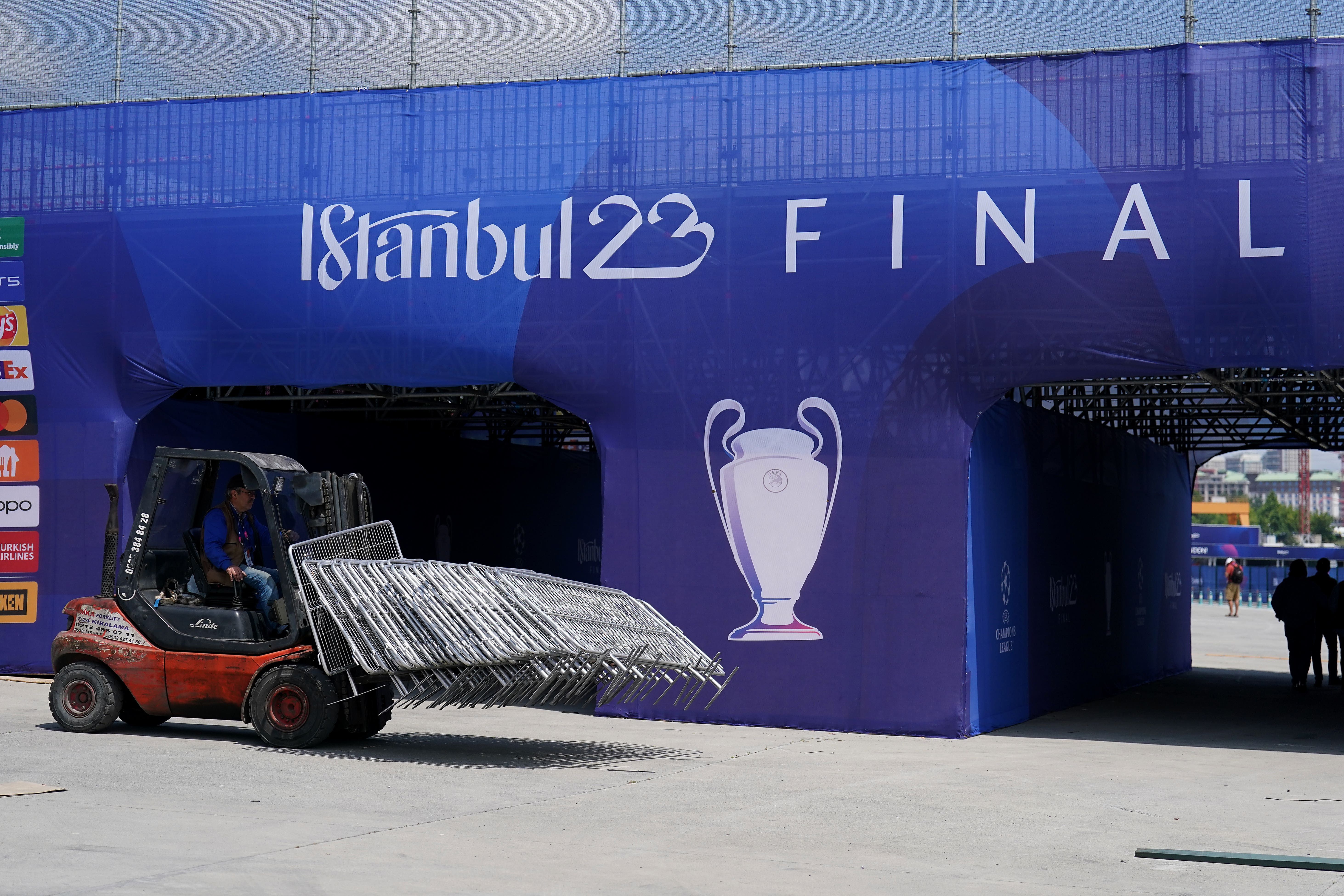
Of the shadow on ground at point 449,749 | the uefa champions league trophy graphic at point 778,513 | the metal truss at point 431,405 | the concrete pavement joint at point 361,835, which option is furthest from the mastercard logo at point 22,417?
the concrete pavement joint at point 361,835

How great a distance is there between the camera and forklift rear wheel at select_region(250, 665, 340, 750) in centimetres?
1199

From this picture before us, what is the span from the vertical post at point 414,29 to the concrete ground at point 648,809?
Answer: 21.6 ft

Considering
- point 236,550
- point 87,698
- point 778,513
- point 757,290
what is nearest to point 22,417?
point 87,698

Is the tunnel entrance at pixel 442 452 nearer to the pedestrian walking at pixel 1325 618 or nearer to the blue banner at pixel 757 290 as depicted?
the blue banner at pixel 757 290

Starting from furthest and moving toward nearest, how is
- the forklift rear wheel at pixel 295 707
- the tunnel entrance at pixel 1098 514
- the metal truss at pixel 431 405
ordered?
the metal truss at pixel 431 405 < the tunnel entrance at pixel 1098 514 < the forklift rear wheel at pixel 295 707

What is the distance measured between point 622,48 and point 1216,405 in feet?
34.7

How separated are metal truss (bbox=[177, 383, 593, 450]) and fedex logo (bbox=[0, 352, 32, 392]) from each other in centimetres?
175

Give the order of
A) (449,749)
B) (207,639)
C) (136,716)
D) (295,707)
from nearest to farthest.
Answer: (295,707) < (207,639) < (449,749) < (136,716)

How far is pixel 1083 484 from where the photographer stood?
19172 mm

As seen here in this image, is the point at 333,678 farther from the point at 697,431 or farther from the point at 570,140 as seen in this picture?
the point at 570,140


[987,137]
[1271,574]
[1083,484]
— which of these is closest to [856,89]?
[987,137]

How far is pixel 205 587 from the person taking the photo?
1278cm

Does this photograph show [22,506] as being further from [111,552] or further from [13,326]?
[111,552]

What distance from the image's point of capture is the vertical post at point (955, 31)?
1497 centimetres
